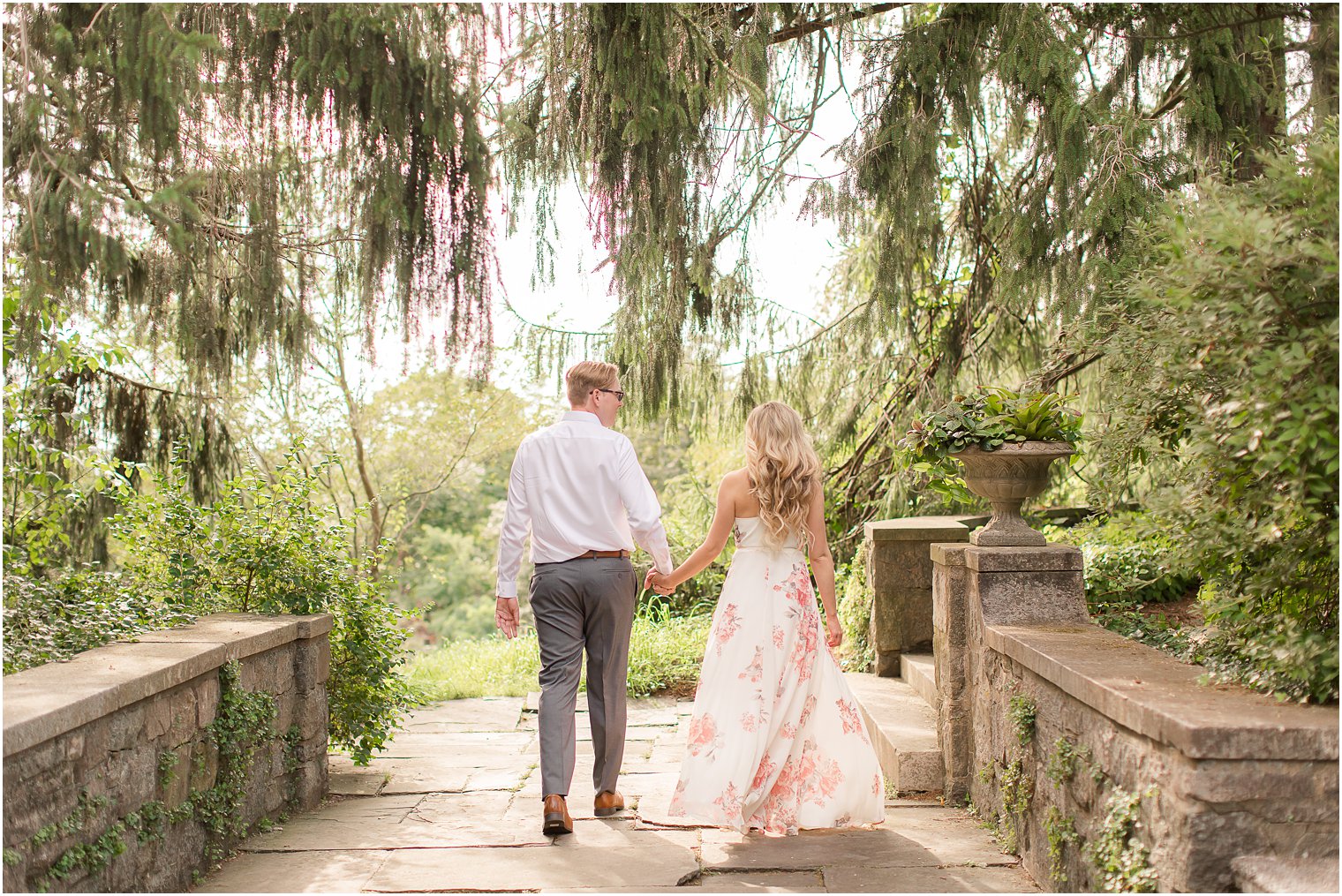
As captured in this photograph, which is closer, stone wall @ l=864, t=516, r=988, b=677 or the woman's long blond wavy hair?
the woman's long blond wavy hair

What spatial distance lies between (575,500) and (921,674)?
8.46 ft

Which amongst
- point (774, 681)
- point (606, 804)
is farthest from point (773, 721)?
point (606, 804)

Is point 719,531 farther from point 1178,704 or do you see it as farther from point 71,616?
point 71,616

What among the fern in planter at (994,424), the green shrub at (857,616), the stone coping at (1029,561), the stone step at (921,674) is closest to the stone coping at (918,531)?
the green shrub at (857,616)

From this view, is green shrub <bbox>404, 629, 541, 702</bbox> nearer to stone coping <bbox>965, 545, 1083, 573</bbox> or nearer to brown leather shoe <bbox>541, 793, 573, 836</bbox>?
brown leather shoe <bbox>541, 793, 573, 836</bbox>

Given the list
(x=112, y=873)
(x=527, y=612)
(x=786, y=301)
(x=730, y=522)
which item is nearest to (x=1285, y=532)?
(x=730, y=522)

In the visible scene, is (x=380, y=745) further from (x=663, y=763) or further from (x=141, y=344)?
(x=141, y=344)

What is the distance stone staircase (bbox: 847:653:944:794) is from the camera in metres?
4.53

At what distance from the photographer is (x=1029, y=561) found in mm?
4102

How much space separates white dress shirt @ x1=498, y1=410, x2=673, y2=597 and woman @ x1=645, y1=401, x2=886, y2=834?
292 millimetres

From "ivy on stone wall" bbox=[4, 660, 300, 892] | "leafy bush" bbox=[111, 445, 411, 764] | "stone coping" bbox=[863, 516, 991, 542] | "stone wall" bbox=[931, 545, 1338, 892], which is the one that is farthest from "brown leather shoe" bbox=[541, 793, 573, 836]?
"stone coping" bbox=[863, 516, 991, 542]

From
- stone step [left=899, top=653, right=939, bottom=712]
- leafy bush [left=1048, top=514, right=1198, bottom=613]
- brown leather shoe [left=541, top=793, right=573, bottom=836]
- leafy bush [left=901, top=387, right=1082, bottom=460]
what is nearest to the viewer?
brown leather shoe [left=541, top=793, right=573, bottom=836]

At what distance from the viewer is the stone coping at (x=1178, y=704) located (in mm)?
2258

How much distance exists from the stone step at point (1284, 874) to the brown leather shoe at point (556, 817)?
219 cm
